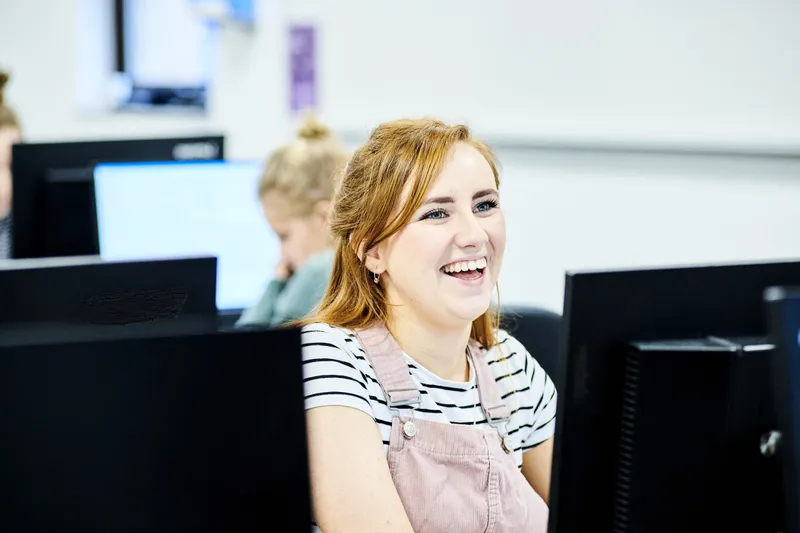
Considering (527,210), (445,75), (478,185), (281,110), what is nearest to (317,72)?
(281,110)

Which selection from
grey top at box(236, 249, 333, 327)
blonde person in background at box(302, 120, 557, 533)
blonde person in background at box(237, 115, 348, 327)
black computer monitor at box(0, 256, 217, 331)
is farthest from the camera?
blonde person in background at box(237, 115, 348, 327)

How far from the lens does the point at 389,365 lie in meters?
1.48

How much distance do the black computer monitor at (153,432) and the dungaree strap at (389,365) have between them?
56cm

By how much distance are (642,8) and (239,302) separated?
1.50 metres

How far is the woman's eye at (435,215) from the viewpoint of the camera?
59.3 inches

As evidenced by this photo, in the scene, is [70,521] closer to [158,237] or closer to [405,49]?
[158,237]

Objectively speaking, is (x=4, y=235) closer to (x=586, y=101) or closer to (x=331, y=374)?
(x=586, y=101)

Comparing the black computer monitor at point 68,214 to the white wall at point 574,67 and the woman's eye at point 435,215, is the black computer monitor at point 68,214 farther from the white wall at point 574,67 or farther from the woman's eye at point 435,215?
the white wall at point 574,67

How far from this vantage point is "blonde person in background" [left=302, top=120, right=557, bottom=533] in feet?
4.44

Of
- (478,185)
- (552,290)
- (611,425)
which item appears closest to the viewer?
(611,425)

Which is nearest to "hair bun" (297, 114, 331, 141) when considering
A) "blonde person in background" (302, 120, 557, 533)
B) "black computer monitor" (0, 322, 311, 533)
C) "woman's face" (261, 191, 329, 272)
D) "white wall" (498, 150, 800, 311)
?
"woman's face" (261, 191, 329, 272)

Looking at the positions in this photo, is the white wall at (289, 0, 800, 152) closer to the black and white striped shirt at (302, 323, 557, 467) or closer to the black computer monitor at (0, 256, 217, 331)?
the black and white striped shirt at (302, 323, 557, 467)

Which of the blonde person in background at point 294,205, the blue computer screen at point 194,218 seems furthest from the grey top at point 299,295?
the blue computer screen at point 194,218

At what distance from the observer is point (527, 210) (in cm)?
378
